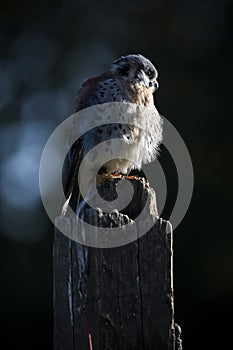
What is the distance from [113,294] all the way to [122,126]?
2.02m

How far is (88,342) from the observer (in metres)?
2.47

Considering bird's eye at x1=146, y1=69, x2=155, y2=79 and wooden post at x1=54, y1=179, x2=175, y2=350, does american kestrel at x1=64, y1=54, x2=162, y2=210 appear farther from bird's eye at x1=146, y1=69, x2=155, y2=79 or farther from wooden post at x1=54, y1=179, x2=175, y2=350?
wooden post at x1=54, y1=179, x2=175, y2=350

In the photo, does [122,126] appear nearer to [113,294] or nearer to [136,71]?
[136,71]

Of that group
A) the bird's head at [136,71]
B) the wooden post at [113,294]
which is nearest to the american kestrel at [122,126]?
the bird's head at [136,71]

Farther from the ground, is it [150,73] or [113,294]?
[150,73]

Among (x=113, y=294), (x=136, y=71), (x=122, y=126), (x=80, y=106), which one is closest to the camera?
(x=113, y=294)

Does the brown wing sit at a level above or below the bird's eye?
below

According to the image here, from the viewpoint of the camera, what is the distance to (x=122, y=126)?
440cm

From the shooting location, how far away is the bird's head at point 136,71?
4711 mm

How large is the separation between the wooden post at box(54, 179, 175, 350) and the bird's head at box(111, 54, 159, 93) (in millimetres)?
2280

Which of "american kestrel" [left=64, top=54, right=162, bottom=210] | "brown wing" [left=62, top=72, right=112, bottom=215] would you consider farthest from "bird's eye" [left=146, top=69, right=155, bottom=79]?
"brown wing" [left=62, top=72, right=112, bottom=215]

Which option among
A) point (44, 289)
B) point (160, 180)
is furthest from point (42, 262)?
point (160, 180)

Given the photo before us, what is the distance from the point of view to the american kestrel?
4.45 metres

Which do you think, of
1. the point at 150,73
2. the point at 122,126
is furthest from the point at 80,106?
the point at 150,73
